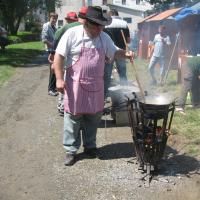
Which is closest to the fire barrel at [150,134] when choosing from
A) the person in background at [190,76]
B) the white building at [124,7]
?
the person in background at [190,76]

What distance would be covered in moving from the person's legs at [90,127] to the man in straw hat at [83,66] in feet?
0.10

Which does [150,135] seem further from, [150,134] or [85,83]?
[85,83]

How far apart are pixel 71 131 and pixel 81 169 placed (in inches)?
20.5

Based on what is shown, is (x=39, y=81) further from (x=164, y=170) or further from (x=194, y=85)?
(x=164, y=170)

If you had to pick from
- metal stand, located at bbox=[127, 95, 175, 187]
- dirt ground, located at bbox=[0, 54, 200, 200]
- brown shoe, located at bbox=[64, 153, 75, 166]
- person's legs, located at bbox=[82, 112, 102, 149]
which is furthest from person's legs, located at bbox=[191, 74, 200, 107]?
brown shoe, located at bbox=[64, 153, 75, 166]

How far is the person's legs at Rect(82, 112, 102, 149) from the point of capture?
3.52 meters

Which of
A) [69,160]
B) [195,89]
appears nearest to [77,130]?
[69,160]

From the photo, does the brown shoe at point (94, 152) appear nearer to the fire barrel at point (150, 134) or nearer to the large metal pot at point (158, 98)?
the fire barrel at point (150, 134)

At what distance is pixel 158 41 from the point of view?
329 inches

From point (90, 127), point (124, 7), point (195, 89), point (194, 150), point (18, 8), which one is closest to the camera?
point (90, 127)

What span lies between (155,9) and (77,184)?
92.9ft

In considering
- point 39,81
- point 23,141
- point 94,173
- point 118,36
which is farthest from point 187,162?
point 39,81

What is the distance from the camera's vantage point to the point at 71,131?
343 cm

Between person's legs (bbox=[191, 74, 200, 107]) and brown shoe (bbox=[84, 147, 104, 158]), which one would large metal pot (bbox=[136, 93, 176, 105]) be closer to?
brown shoe (bbox=[84, 147, 104, 158])
